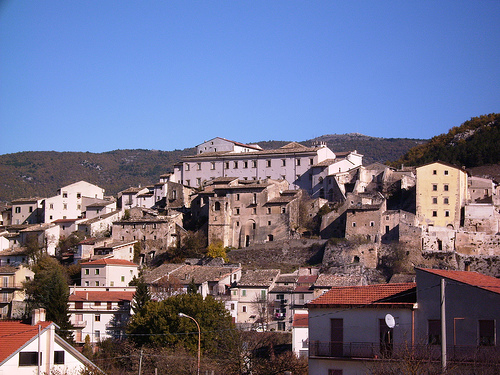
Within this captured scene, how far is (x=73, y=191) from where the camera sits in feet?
319

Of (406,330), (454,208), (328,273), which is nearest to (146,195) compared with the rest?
(328,273)

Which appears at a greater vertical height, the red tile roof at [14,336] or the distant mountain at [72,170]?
the distant mountain at [72,170]

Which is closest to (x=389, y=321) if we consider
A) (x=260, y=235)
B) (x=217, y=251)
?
(x=217, y=251)

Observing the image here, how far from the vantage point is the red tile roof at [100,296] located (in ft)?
207

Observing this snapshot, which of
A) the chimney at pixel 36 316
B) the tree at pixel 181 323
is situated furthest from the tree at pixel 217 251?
the chimney at pixel 36 316

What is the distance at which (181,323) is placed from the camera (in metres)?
47.9

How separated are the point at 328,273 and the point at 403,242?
26.2 feet

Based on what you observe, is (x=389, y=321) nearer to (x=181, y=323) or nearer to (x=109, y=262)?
(x=181, y=323)

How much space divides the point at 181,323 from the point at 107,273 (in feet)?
84.4

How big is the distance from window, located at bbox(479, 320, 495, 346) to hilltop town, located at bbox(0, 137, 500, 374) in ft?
120

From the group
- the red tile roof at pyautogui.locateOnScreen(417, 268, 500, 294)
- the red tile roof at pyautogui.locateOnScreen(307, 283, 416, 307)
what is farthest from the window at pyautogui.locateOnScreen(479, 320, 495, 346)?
the red tile roof at pyautogui.locateOnScreen(307, 283, 416, 307)

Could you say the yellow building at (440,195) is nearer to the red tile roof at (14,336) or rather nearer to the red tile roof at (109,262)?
the red tile roof at (109,262)

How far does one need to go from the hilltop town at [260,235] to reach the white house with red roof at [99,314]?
112mm

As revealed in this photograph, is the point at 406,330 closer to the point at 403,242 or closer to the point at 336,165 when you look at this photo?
the point at 403,242
